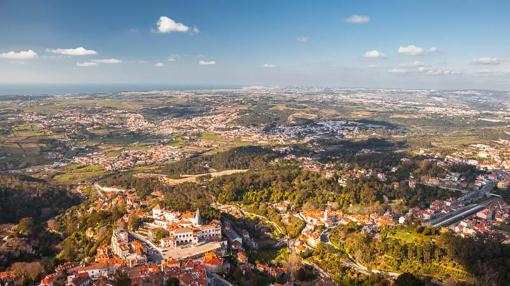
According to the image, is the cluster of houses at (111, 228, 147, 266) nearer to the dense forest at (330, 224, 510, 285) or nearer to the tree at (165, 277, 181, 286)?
the tree at (165, 277, 181, 286)

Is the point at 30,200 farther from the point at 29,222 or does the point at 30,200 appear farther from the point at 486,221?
the point at 486,221

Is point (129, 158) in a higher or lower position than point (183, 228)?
lower

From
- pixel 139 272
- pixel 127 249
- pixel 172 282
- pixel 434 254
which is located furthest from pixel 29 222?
pixel 434 254

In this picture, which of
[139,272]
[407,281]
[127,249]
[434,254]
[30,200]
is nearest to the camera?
[407,281]

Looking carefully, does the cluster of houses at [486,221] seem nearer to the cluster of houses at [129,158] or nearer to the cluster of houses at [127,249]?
the cluster of houses at [127,249]

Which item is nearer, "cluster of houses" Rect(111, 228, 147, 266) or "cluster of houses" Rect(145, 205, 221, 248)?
"cluster of houses" Rect(111, 228, 147, 266)

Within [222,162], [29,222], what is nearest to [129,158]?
[222,162]

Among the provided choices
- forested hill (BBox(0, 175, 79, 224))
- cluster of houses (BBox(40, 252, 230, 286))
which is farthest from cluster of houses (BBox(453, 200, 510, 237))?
forested hill (BBox(0, 175, 79, 224))

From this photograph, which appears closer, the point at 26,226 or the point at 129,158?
Result: the point at 26,226

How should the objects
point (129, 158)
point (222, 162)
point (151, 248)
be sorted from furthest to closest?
1. point (129, 158)
2. point (222, 162)
3. point (151, 248)

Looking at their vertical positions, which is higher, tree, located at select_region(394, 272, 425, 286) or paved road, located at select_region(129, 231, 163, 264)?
tree, located at select_region(394, 272, 425, 286)

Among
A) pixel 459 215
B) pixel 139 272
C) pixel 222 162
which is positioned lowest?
pixel 222 162

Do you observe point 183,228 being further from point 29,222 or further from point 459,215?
point 459,215

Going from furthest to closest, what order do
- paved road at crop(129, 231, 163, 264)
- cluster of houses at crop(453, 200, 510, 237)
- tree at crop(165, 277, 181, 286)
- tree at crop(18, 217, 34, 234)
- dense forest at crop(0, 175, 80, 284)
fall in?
tree at crop(18, 217, 34, 234)
cluster of houses at crop(453, 200, 510, 237)
dense forest at crop(0, 175, 80, 284)
paved road at crop(129, 231, 163, 264)
tree at crop(165, 277, 181, 286)
